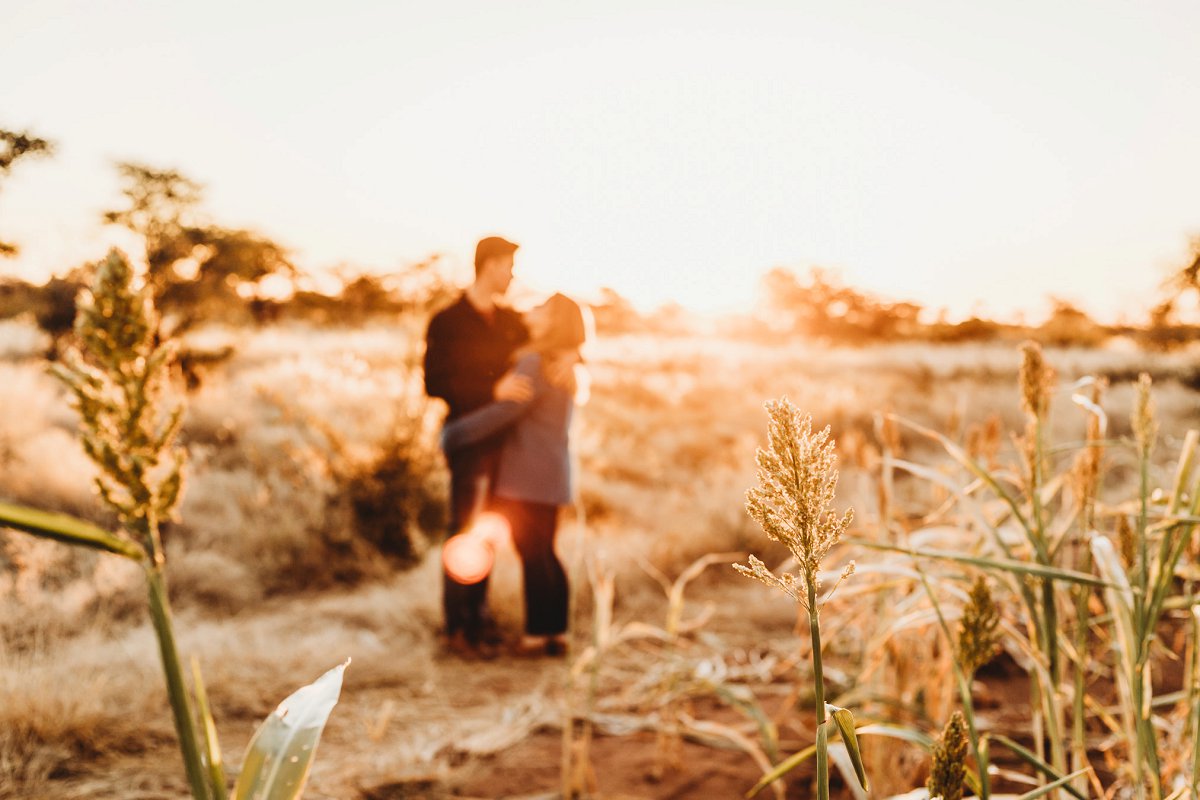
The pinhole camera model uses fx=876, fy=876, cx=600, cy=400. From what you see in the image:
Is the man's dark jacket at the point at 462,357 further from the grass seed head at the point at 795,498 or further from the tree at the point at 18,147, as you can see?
the grass seed head at the point at 795,498

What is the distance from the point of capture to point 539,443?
14.5 ft

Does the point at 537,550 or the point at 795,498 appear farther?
the point at 537,550

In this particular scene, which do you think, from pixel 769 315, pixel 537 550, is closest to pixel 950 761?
pixel 537 550

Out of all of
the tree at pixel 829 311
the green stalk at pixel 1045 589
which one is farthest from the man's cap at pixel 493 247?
the tree at pixel 829 311

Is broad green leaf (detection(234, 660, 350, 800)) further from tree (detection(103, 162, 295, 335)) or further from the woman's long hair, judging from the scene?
tree (detection(103, 162, 295, 335))

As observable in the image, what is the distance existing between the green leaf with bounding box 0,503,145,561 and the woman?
3.77 metres

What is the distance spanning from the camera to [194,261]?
1083cm

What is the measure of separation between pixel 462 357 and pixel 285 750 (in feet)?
12.1

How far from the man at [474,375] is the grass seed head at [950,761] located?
373cm

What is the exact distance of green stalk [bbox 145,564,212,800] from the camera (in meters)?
0.53

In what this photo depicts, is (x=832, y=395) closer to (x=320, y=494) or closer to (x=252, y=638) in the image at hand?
(x=320, y=494)

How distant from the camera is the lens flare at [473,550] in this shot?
448cm

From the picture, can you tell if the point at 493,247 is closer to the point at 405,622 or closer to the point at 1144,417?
the point at 405,622

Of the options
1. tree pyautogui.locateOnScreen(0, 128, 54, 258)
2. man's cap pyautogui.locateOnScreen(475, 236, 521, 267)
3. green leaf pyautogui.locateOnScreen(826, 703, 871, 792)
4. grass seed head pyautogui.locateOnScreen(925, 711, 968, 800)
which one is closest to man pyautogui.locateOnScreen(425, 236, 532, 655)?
man's cap pyautogui.locateOnScreen(475, 236, 521, 267)
